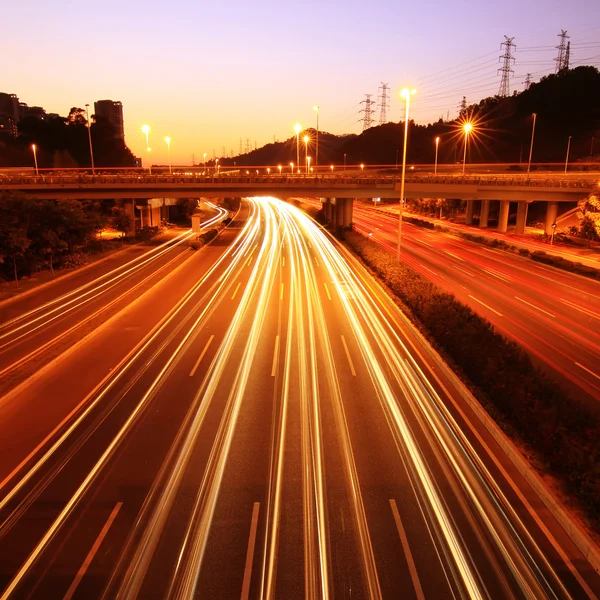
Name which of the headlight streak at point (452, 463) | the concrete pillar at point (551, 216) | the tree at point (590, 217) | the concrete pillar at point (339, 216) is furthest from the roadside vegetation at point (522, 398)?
the concrete pillar at point (551, 216)

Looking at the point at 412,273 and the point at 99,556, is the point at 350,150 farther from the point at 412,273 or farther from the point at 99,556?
the point at 99,556

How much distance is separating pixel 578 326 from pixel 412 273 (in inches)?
353

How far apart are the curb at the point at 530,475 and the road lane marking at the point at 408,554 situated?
2.96 m

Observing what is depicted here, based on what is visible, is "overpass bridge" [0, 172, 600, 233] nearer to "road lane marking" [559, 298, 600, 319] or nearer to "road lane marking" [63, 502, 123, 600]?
"road lane marking" [559, 298, 600, 319]

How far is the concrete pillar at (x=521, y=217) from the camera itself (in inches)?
2068

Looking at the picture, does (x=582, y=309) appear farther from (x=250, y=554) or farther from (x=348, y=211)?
(x=348, y=211)

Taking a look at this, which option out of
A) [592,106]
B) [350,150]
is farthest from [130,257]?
[350,150]

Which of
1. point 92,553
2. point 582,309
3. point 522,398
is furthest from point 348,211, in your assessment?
point 92,553

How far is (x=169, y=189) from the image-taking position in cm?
4519

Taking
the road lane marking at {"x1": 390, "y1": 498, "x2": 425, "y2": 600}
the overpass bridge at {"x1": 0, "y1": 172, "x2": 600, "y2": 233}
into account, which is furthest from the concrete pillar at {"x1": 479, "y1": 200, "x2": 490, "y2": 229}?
the road lane marking at {"x1": 390, "y1": 498, "x2": 425, "y2": 600}

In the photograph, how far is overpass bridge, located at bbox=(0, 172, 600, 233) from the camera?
141ft

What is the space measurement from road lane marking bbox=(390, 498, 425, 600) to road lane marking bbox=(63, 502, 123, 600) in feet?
17.5

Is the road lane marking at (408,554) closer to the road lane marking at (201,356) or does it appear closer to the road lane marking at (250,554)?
the road lane marking at (250,554)

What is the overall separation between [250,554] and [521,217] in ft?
176
